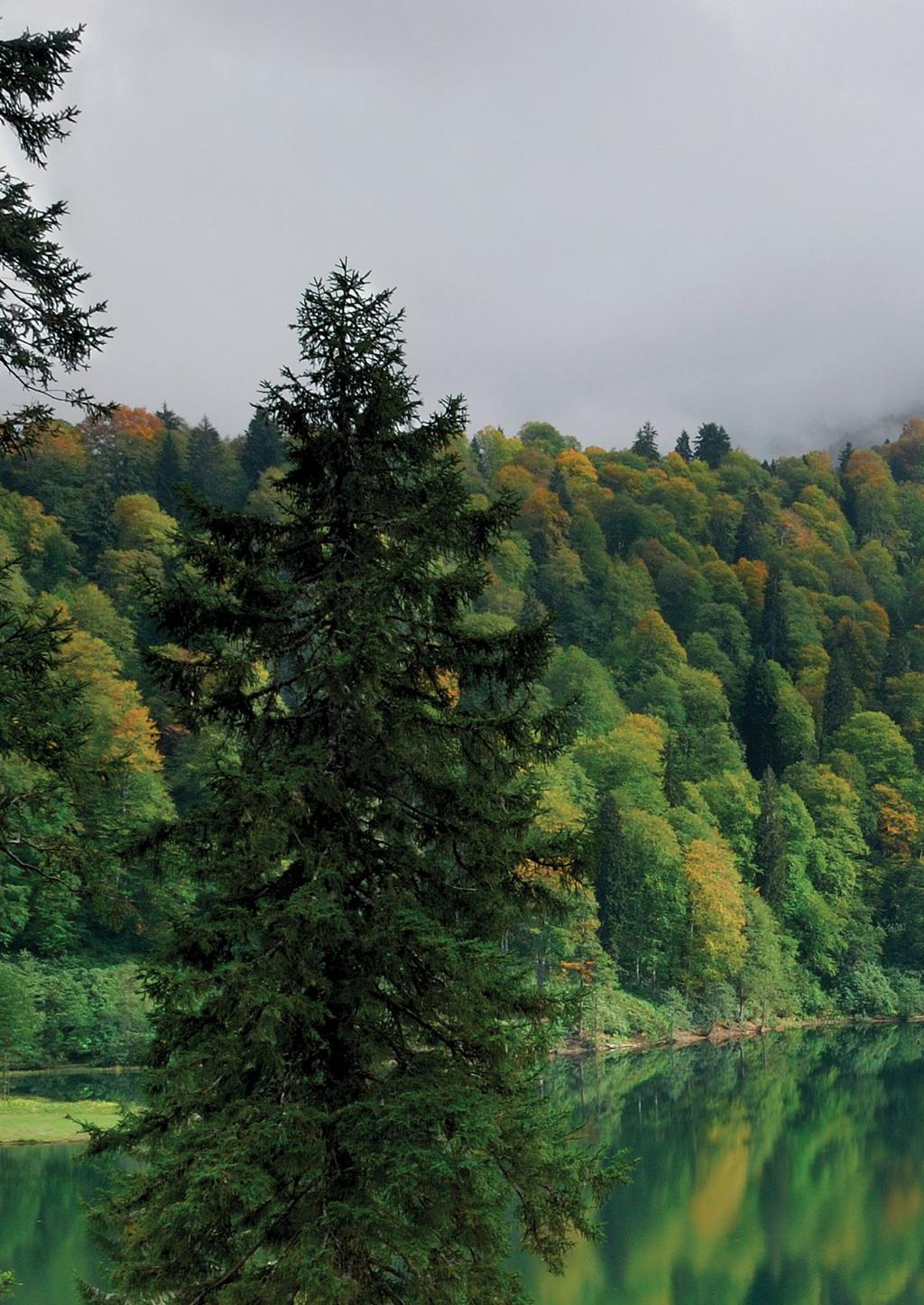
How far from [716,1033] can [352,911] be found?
5394 cm

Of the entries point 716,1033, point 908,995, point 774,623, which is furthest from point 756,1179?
point 774,623

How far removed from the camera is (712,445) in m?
141

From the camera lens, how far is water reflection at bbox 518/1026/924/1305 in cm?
2523

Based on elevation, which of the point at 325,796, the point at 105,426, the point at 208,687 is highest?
the point at 105,426

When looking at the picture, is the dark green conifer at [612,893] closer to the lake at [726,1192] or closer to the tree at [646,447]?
the lake at [726,1192]

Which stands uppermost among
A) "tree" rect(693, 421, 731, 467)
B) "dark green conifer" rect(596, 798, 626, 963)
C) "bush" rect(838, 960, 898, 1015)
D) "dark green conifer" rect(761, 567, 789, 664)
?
"tree" rect(693, 421, 731, 467)

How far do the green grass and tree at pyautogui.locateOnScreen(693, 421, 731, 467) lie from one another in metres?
114

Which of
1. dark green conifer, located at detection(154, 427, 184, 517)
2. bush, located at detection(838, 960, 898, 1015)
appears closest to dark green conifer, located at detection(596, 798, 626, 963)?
bush, located at detection(838, 960, 898, 1015)

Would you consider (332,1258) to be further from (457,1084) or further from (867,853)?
(867,853)

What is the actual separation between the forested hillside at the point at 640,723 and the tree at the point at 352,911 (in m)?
0.49

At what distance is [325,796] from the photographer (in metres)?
8.60

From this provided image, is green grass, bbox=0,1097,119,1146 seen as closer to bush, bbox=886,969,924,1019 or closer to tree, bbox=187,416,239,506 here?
bush, bbox=886,969,924,1019

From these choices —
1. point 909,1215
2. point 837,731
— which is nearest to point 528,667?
point 909,1215

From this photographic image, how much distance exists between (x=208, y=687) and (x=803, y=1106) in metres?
39.8
